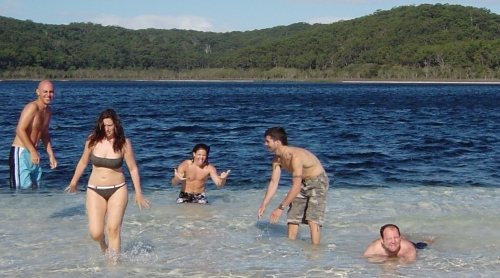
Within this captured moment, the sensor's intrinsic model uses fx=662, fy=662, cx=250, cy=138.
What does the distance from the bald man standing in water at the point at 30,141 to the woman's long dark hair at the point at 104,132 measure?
2.24 meters

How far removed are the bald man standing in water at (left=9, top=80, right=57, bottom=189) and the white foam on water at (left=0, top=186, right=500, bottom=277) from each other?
2.70 ft

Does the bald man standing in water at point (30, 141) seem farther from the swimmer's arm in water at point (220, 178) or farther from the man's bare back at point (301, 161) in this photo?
the man's bare back at point (301, 161)

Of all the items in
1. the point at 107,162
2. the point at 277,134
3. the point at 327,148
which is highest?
the point at 277,134

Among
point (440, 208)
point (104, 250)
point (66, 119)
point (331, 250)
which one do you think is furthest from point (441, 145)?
point (66, 119)

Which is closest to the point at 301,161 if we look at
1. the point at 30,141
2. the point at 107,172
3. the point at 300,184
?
the point at 300,184

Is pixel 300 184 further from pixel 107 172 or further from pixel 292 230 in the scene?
pixel 107 172

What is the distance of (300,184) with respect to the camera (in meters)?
8.44

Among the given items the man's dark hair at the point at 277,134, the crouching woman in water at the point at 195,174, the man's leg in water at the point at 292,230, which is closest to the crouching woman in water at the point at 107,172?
the man's dark hair at the point at 277,134

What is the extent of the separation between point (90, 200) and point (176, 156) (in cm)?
1328

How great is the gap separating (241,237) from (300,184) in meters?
1.64

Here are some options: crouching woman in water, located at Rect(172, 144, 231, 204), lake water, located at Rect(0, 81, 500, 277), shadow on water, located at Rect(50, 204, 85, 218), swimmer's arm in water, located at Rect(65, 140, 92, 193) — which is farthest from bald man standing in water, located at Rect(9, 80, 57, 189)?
crouching woman in water, located at Rect(172, 144, 231, 204)

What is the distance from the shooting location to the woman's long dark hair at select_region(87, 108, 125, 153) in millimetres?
7371

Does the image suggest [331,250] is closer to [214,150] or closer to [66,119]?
[214,150]

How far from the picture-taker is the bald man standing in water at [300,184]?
8.39 meters
